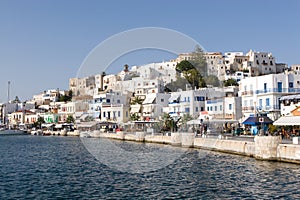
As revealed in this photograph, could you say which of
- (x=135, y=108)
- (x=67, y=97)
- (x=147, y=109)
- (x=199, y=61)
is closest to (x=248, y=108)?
(x=147, y=109)

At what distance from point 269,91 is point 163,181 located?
1262 inches

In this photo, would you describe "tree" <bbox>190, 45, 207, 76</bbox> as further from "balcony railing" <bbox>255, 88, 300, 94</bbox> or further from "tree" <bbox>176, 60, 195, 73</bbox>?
"balcony railing" <bbox>255, 88, 300, 94</bbox>

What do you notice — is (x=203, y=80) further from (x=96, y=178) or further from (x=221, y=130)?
(x=96, y=178)

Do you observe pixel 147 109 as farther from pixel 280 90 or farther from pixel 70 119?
pixel 280 90

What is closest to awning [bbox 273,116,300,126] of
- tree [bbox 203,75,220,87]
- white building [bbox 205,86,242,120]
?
white building [bbox 205,86,242,120]

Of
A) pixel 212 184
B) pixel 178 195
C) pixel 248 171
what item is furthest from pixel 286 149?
pixel 178 195

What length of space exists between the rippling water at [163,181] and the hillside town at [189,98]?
9035 mm

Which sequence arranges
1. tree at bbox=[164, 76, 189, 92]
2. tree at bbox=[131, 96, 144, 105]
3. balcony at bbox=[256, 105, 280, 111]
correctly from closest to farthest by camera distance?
balcony at bbox=[256, 105, 280, 111]
tree at bbox=[131, 96, 144, 105]
tree at bbox=[164, 76, 189, 92]

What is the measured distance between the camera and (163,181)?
23.6m

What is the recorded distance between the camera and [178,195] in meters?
19.7

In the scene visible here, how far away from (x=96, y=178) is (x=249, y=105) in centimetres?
3483

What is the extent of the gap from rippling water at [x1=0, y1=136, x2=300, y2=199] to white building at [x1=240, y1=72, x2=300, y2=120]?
20541mm

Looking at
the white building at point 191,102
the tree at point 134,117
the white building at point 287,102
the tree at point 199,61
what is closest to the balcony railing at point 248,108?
the white building at point 287,102

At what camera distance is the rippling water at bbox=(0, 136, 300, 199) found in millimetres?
19812
